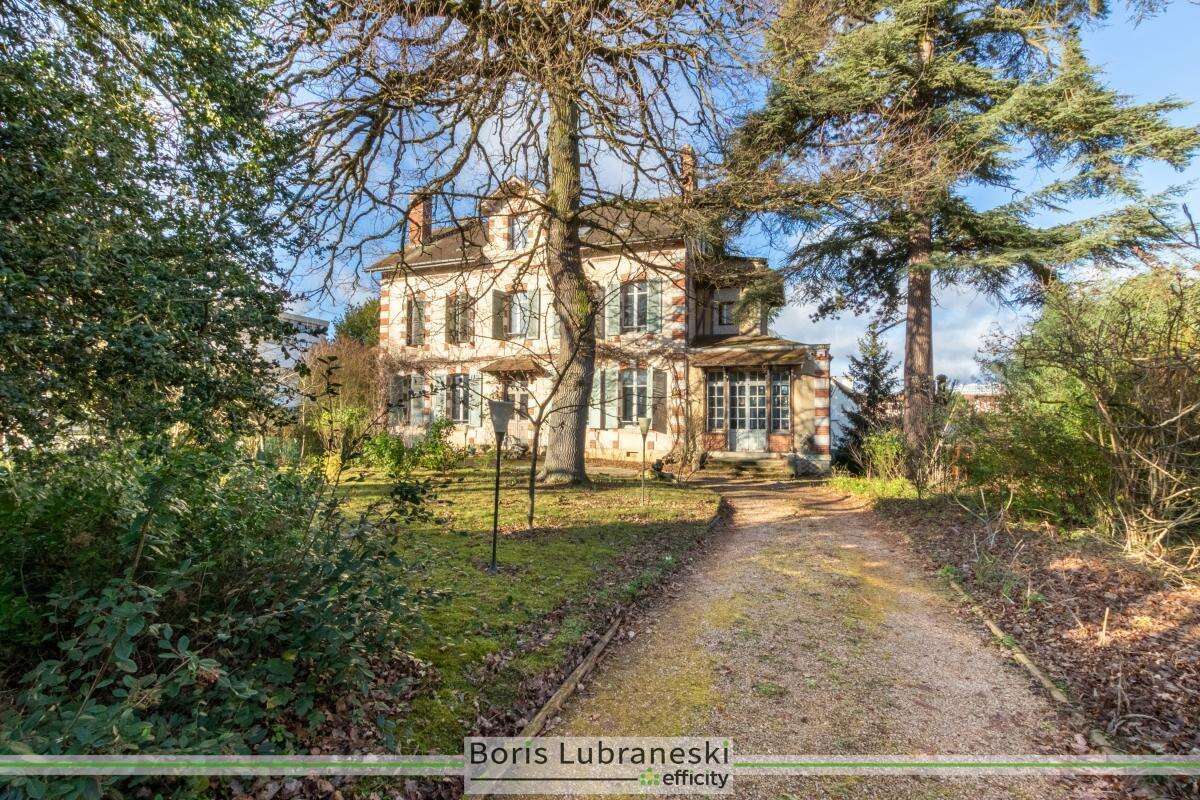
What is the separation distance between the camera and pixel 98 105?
3117mm

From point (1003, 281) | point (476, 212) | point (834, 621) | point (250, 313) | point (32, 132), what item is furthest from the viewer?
point (1003, 281)

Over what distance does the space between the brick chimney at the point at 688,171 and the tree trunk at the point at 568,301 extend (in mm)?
1945

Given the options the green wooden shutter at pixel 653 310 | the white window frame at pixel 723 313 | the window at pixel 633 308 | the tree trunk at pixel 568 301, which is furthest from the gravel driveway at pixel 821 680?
the white window frame at pixel 723 313

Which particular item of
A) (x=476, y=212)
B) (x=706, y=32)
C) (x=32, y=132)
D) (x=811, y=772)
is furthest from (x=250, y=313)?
(x=706, y=32)

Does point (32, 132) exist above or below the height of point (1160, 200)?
below

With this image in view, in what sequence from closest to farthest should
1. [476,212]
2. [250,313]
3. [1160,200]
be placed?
[250,313]
[476,212]
[1160,200]

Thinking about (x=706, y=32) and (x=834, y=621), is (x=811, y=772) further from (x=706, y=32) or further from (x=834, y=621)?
(x=706, y=32)

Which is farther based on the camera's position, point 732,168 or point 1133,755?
point 732,168

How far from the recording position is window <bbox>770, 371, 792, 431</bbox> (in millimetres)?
15961

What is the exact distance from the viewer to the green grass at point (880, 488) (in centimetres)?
991

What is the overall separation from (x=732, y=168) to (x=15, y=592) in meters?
8.19

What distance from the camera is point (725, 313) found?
1825 cm

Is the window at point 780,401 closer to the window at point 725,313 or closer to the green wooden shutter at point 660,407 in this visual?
the window at point 725,313

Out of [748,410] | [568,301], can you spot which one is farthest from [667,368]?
[568,301]
